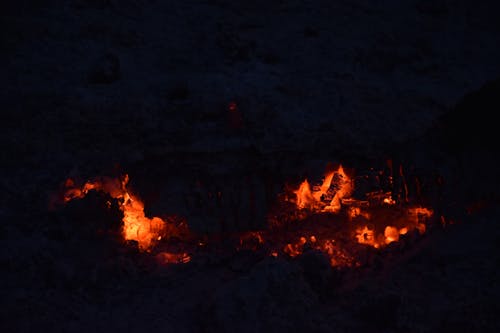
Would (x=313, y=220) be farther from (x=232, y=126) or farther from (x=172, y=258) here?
(x=172, y=258)

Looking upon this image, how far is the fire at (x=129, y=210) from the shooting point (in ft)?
11.0

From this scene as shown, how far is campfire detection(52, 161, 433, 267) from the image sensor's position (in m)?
3.29

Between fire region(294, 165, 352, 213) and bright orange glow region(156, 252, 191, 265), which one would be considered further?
fire region(294, 165, 352, 213)

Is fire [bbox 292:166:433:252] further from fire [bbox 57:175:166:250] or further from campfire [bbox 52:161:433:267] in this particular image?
fire [bbox 57:175:166:250]

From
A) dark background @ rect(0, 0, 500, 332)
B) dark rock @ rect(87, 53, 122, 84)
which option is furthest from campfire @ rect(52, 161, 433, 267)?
dark rock @ rect(87, 53, 122, 84)

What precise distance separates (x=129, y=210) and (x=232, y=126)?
125 centimetres

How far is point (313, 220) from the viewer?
3586 mm

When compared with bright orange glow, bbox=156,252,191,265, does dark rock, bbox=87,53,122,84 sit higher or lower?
higher

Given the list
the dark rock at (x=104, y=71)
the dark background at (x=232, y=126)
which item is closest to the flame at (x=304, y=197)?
the dark background at (x=232, y=126)

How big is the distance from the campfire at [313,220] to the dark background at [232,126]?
0.66ft

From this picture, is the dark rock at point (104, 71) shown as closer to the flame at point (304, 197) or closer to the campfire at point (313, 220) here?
the campfire at point (313, 220)

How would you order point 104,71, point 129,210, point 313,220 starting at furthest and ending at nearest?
point 104,71 → point 313,220 → point 129,210

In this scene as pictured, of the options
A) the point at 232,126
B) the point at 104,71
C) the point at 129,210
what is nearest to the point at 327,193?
the point at 232,126

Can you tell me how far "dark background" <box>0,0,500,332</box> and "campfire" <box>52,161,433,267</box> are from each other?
0.66 ft
